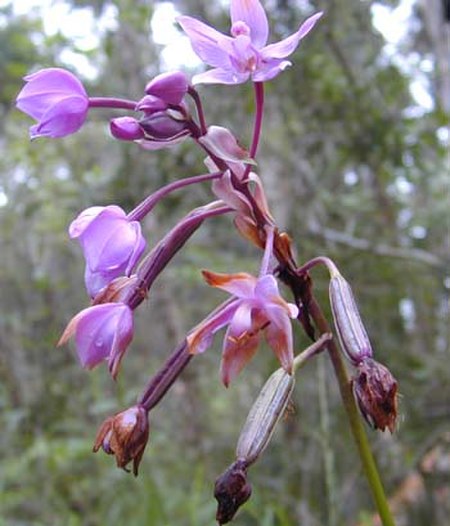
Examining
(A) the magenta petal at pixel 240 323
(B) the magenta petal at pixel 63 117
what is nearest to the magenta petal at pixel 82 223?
(B) the magenta petal at pixel 63 117

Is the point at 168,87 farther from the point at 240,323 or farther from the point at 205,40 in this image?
the point at 240,323

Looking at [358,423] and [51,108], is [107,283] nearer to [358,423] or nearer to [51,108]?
[51,108]

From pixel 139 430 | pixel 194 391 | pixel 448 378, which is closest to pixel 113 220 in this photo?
pixel 139 430

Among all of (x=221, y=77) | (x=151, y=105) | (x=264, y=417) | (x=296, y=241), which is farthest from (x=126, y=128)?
(x=296, y=241)

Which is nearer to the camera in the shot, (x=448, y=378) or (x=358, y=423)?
(x=358, y=423)

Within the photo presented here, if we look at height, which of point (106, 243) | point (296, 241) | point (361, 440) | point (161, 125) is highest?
point (161, 125)

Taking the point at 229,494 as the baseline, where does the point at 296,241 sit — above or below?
below

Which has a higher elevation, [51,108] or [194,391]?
[51,108]
